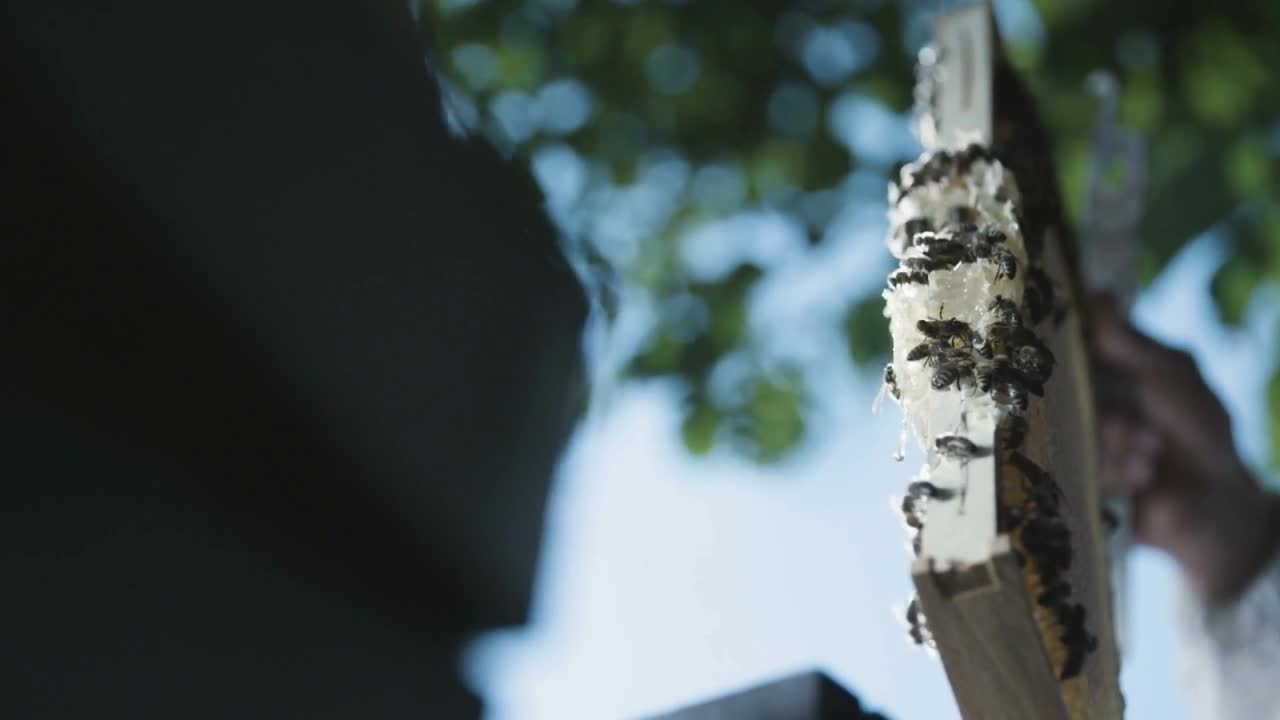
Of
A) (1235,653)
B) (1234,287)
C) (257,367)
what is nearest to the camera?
(257,367)

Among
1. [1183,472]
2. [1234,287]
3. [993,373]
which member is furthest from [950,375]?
[1234,287]

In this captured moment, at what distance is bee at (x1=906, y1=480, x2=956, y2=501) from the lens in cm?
46

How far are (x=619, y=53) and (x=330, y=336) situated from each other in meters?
1.02

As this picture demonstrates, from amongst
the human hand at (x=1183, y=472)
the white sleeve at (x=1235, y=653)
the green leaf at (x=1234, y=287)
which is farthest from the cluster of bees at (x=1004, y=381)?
the green leaf at (x=1234, y=287)

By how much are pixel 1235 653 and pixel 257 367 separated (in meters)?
1.22

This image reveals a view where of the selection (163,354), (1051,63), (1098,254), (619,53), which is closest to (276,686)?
(163,354)

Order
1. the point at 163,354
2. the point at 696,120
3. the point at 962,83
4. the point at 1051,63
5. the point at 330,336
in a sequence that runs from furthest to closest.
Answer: the point at 696,120 → the point at 1051,63 → the point at 330,336 → the point at 163,354 → the point at 962,83

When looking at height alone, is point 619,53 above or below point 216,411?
above

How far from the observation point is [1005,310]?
1.74 ft

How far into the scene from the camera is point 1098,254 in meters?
1.44

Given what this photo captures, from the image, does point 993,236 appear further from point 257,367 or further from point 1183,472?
point 1183,472

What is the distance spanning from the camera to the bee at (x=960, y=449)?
47cm

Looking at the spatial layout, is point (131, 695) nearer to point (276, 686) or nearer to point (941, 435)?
point (276, 686)

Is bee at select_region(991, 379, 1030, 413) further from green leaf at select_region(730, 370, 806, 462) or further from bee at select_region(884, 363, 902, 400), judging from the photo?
green leaf at select_region(730, 370, 806, 462)
